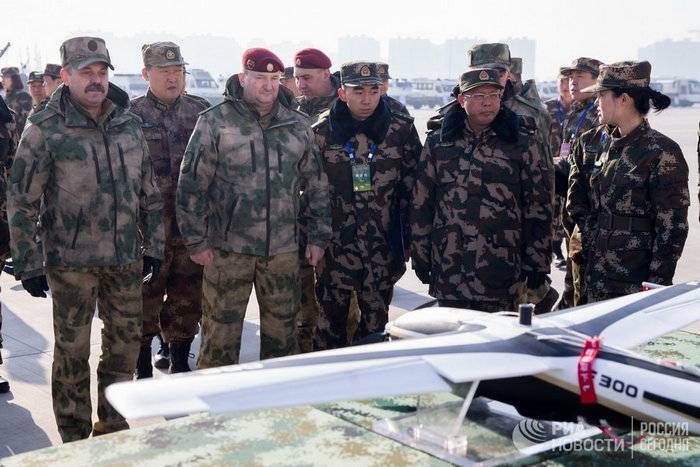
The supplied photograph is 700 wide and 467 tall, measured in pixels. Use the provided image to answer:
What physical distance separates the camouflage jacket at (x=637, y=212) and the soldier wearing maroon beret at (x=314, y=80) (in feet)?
9.43

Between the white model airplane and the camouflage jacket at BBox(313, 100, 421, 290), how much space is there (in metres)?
1.99

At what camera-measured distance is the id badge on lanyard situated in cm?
578

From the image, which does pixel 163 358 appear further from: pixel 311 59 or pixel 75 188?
pixel 311 59

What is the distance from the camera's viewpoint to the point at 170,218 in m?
6.34

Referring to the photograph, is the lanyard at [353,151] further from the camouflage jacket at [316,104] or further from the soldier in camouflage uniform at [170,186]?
the camouflage jacket at [316,104]

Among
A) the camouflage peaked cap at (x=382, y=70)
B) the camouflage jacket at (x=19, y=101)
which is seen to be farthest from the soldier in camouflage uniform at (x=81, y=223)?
the camouflage jacket at (x=19, y=101)

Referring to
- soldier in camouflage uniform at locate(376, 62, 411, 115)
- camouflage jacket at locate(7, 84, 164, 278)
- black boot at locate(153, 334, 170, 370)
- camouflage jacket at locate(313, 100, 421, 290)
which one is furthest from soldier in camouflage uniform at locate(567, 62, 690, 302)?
black boot at locate(153, 334, 170, 370)

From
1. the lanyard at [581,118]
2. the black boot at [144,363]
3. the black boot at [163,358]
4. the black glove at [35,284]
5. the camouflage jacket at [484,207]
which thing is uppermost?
the lanyard at [581,118]

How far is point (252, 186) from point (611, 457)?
272 cm

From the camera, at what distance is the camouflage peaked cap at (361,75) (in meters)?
5.70

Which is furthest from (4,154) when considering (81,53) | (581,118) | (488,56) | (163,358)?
(581,118)

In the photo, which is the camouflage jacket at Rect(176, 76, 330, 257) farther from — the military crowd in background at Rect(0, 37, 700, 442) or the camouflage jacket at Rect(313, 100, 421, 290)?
the camouflage jacket at Rect(313, 100, 421, 290)

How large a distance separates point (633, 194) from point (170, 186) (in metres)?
3.38

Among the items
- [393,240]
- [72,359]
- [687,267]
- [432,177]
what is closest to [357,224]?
[393,240]
